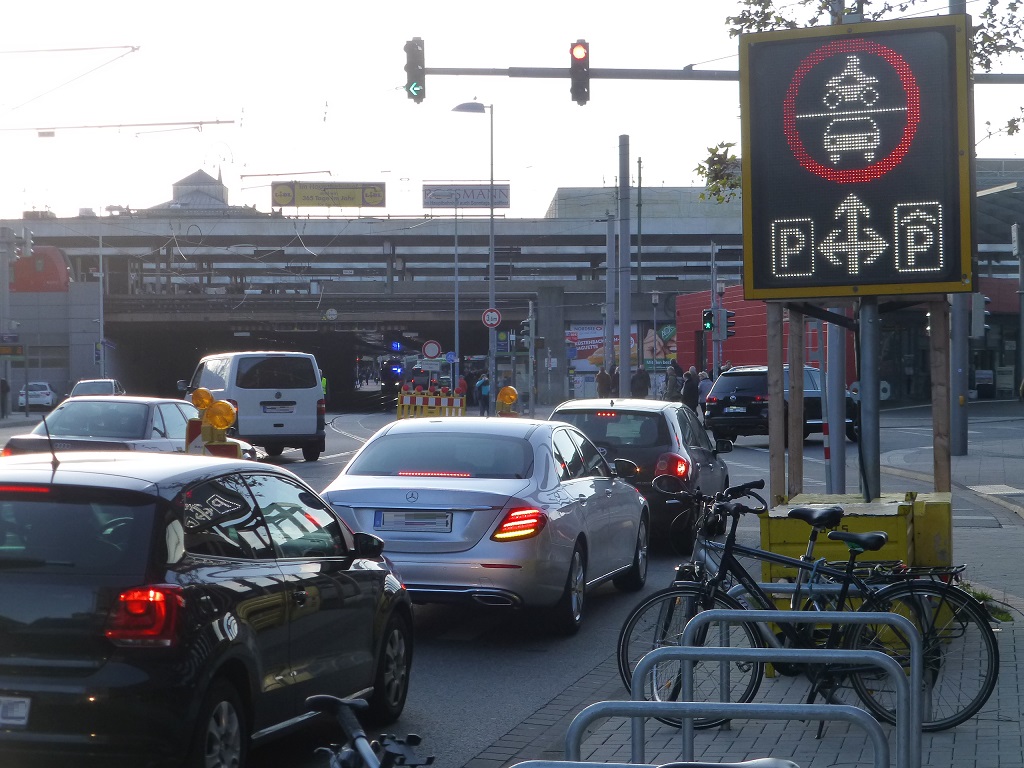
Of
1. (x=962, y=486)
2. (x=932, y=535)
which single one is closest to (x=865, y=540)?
(x=932, y=535)

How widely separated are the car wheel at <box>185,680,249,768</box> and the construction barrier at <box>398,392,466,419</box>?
33.2 metres

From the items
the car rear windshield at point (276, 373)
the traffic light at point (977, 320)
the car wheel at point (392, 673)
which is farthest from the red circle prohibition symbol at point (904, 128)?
the car rear windshield at point (276, 373)

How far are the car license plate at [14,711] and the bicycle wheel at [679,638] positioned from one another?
105 inches

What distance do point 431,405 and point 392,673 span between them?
105 ft

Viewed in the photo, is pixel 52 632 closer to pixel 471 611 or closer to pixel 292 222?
pixel 471 611

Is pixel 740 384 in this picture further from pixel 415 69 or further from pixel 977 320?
pixel 415 69

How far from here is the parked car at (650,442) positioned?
13.7 meters

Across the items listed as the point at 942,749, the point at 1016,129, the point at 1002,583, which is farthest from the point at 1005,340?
the point at 942,749

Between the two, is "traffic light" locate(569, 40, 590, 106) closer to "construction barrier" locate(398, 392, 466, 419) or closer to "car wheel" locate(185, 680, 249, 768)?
"car wheel" locate(185, 680, 249, 768)

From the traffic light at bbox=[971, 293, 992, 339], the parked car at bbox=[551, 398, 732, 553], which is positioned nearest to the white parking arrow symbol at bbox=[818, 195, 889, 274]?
the parked car at bbox=[551, 398, 732, 553]

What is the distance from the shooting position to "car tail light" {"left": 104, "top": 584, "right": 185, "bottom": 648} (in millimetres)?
4930

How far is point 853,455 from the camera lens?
92.4 feet

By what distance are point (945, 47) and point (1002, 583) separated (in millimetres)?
4712

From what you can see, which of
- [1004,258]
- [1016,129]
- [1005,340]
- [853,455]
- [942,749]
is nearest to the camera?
[942,749]
